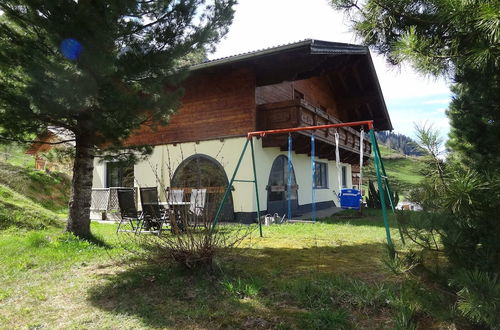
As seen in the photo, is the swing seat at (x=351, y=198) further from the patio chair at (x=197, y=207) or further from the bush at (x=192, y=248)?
the bush at (x=192, y=248)

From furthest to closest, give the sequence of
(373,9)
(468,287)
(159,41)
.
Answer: (159,41) → (373,9) → (468,287)

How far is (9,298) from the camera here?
12.0 ft

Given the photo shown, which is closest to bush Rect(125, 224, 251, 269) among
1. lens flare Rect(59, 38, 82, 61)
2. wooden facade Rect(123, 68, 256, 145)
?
lens flare Rect(59, 38, 82, 61)

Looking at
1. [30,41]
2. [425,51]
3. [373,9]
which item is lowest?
[425,51]

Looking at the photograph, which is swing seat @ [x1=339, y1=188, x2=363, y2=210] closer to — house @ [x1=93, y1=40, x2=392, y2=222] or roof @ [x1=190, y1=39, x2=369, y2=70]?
house @ [x1=93, y1=40, x2=392, y2=222]

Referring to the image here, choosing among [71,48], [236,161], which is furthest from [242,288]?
[236,161]

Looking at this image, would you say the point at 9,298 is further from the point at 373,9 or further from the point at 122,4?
the point at 373,9

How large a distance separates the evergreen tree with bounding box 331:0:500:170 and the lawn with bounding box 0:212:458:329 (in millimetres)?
1484

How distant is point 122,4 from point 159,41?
38.5 inches

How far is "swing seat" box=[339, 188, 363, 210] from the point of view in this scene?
10180mm

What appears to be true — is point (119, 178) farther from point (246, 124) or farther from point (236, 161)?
point (246, 124)

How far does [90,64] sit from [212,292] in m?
3.53

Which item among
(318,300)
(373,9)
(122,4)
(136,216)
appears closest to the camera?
(373,9)

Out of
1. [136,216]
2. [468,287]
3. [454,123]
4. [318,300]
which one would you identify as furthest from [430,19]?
[454,123]
